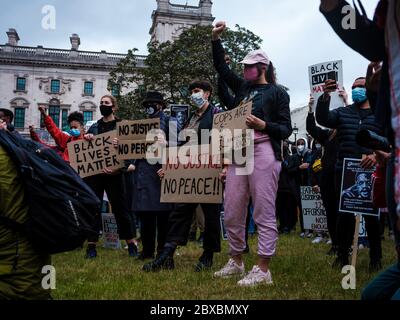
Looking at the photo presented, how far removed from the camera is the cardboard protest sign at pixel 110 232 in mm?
6902

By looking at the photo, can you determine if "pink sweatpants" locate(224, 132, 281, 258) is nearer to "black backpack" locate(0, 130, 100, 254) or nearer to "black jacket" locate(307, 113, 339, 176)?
"black jacket" locate(307, 113, 339, 176)

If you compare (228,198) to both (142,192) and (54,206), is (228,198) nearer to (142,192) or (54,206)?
(142,192)

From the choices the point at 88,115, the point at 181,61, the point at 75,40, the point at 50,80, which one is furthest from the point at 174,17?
the point at 181,61

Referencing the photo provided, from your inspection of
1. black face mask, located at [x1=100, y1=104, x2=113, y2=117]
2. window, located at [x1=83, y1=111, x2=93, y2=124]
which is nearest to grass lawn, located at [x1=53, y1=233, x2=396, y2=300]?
black face mask, located at [x1=100, y1=104, x2=113, y2=117]

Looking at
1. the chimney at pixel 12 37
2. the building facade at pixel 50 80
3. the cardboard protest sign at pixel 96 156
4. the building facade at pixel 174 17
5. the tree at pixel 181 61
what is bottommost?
Answer: the cardboard protest sign at pixel 96 156

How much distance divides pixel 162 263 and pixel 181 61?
2731 centimetres

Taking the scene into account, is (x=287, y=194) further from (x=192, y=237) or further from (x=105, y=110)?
(x=105, y=110)

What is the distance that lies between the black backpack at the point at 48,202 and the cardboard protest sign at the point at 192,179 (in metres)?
2.37

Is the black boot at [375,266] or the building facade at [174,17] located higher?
the building facade at [174,17]

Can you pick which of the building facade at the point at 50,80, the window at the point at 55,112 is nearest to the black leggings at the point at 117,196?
the building facade at the point at 50,80

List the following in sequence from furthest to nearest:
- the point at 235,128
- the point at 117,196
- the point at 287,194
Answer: the point at 287,194
the point at 117,196
the point at 235,128

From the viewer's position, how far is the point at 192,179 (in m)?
4.96

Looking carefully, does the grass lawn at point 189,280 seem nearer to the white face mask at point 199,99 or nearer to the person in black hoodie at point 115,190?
the person in black hoodie at point 115,190

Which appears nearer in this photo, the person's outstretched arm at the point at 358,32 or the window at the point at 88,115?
the person's outstretched arm at the point at 358,32
